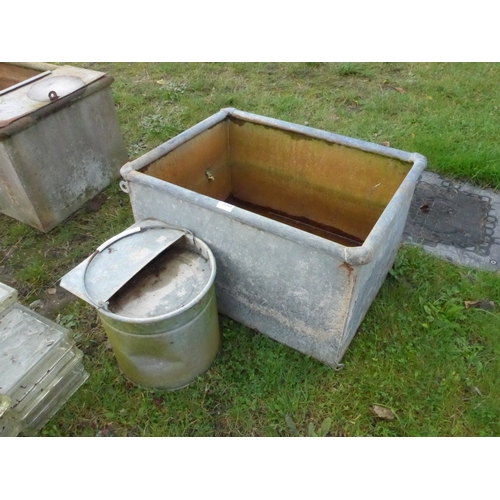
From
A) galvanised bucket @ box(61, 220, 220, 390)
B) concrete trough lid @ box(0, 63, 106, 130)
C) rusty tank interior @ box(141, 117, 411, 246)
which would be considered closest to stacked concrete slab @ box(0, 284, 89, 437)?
galvanised bucket @ box(61, 220, 220, 390)

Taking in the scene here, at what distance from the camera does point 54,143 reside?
3424 millimetres

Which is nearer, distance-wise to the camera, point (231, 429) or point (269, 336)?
point (231, 429)

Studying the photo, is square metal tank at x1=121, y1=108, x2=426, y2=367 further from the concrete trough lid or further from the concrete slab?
the concrete trough lid

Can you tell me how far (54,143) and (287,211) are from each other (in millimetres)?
1871

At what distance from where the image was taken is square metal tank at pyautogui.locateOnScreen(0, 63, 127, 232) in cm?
322

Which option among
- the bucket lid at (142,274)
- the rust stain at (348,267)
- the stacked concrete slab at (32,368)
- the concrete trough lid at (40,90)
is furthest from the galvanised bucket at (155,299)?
the concrete trough lid at (40,90)

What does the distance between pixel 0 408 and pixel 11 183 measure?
1.89m

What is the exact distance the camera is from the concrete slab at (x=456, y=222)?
134 inches

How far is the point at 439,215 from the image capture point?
3775 mm

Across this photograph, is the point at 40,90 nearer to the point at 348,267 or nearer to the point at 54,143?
the point at 54,143

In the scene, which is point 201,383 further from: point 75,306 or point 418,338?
point 418,338

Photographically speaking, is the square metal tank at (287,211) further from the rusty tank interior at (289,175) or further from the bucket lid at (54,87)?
the bucket lid at (54,87)

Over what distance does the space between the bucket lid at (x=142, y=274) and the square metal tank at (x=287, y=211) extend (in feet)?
0.48

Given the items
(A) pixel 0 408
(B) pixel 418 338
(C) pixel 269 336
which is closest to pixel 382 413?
(B) pixel 418 338
